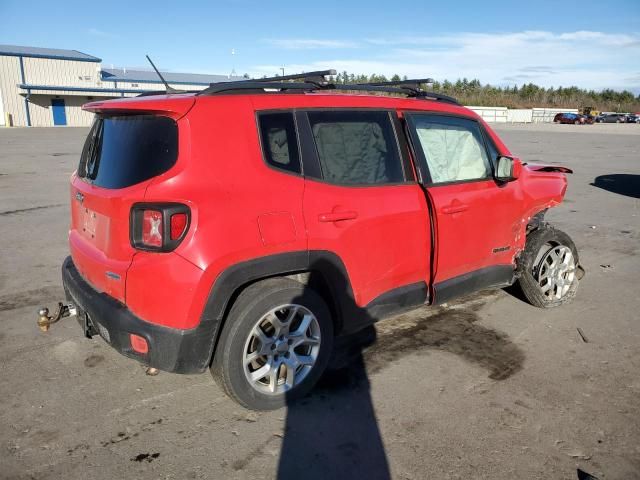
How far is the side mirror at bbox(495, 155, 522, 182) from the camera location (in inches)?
158

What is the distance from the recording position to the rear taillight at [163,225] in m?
2.54

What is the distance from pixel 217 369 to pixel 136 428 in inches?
22.4

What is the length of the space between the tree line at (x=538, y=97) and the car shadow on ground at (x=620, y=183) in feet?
200

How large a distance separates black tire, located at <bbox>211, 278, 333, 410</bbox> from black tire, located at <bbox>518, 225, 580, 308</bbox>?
2.25 metres

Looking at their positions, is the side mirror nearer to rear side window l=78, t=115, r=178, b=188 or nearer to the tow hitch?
rear side window l=78, t=115, r=178, b=188

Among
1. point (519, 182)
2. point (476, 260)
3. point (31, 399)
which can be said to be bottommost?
point (31, 399)

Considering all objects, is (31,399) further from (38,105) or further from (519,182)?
(38,105)

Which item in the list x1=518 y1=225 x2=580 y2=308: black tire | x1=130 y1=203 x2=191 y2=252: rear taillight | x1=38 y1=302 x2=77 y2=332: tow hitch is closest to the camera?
x1=130 y1=203 x2=191 y2=252: rear taillight

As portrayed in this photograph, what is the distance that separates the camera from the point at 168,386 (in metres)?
3.29

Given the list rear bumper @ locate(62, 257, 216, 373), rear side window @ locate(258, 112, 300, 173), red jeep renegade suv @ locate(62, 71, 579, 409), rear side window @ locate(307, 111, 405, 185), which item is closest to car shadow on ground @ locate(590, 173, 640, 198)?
red jeep renegade suv @ locate(62, 71, 579, 409)

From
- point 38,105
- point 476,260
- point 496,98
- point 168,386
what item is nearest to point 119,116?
point 168,386

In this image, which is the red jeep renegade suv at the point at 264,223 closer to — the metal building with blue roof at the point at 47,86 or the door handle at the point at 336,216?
the door handle at the point at 336,216

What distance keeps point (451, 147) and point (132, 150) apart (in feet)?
7.79

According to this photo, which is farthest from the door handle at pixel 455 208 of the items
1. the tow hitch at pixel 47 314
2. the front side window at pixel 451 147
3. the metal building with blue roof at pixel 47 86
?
the metal building with blue roof at pixel 47 86
